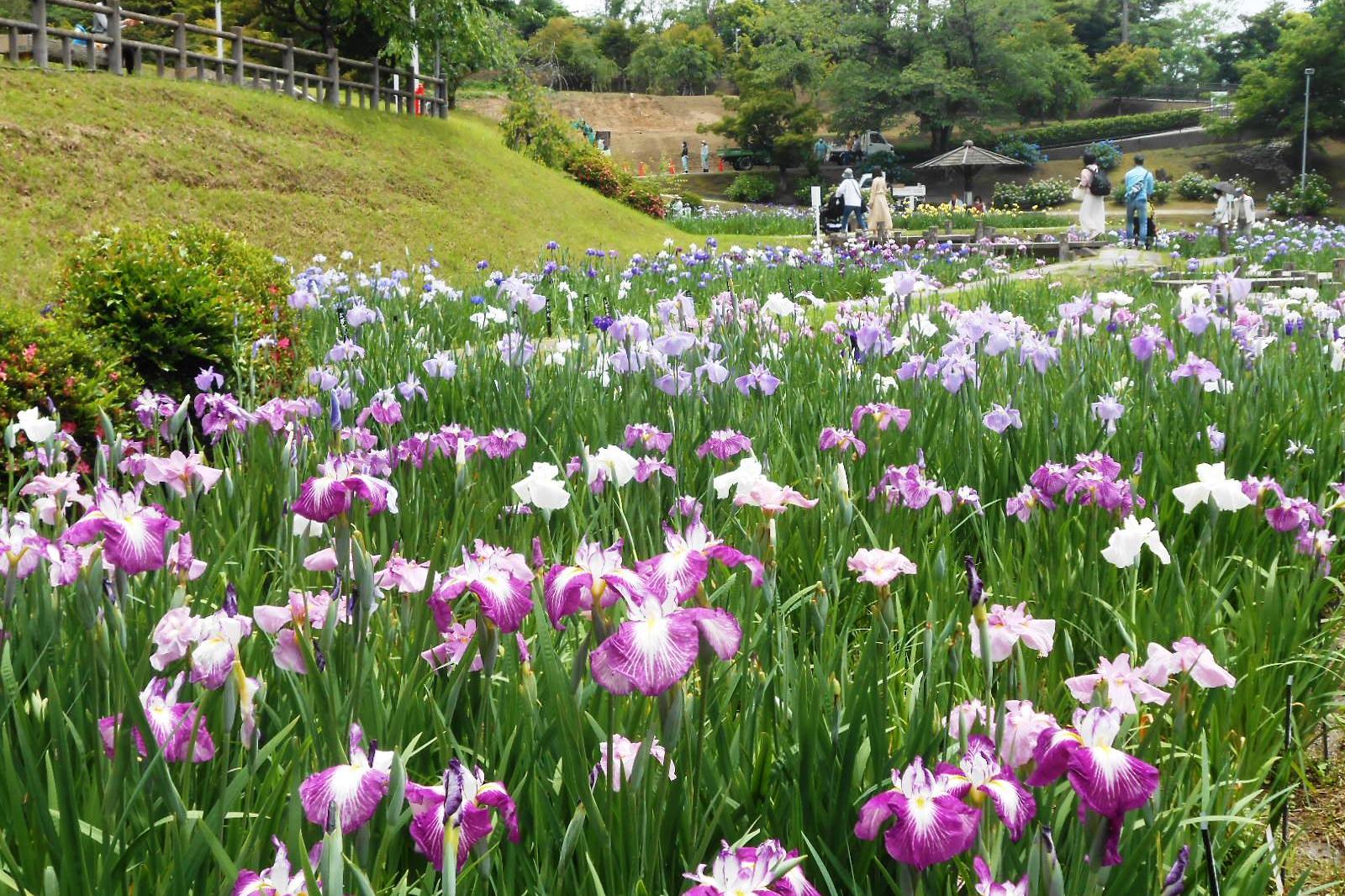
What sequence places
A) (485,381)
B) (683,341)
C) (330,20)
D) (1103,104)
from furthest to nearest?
(1103,104)
(330,20)
(485,381)
(683,341)

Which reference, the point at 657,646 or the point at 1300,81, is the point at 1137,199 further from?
Answer: the point at 1300,81

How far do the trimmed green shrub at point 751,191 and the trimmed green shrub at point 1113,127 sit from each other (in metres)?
14.1

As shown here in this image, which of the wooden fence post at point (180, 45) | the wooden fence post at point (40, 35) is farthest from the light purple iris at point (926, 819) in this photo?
the wooden fence post at point (180, 45)

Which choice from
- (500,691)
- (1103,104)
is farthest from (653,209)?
(1103,104)

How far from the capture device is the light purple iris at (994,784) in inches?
44.6

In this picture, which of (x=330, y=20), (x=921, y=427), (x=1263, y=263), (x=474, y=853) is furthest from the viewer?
(x=330, y=20)

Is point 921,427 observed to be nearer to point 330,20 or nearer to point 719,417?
point 719,417

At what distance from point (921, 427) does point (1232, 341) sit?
2026 mm

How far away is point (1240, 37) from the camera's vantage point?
216 ft

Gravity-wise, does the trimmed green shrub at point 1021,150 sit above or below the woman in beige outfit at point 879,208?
above

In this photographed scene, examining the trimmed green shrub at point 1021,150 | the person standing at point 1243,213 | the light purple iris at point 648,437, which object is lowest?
the light purple iris at point 648,437

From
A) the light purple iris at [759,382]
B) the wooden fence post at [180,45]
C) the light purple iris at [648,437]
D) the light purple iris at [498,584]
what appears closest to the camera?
the light purple iris at [498,584]

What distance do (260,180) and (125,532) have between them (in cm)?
1559

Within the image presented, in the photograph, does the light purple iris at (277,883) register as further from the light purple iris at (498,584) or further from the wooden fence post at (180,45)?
the wooden fence post at (180,45)
